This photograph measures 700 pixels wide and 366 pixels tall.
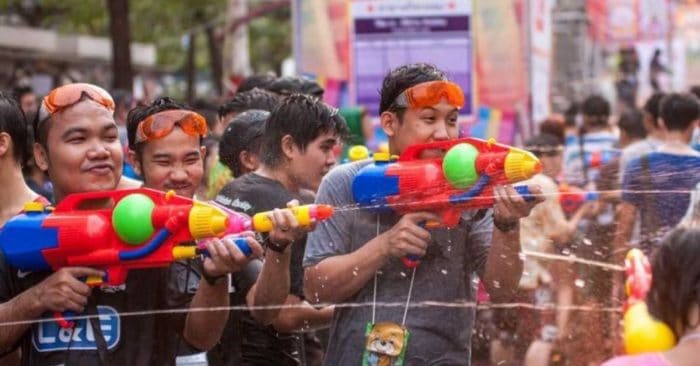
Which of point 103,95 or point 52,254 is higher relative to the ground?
point 103,95

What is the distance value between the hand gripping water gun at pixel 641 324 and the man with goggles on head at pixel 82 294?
1.29 meters

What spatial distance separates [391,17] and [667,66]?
8657mm

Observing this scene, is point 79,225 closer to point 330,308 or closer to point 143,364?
point 143,364

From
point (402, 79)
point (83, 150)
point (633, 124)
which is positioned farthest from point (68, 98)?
point (633, 124)

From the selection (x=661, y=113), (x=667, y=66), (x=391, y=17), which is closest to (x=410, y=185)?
(x=661, y=113)

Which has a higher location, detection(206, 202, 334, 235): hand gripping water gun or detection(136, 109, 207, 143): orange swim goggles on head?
detection(136, 109, 207, 143): orange swim goggles on head

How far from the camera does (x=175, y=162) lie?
5270mm

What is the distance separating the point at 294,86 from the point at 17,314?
11.5 feet

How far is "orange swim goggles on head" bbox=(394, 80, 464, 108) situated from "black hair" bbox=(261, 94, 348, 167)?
35.2 inches

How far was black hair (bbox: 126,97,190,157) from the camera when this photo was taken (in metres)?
5.34

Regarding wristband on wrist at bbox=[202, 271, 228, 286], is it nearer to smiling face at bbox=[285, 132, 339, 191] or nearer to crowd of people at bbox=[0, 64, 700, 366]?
crowd of people at bbox=[0, 64, 700, 366]

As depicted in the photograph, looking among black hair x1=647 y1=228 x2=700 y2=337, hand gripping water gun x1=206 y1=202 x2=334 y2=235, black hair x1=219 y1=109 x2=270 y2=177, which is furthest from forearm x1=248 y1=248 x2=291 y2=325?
black hair x1=219 y1=109 x2=270 y2=177

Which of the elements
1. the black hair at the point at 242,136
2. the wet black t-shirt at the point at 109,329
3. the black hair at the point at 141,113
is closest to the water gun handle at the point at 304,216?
the wet black t-shirt at the point at 109,329

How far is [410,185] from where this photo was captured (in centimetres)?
453
